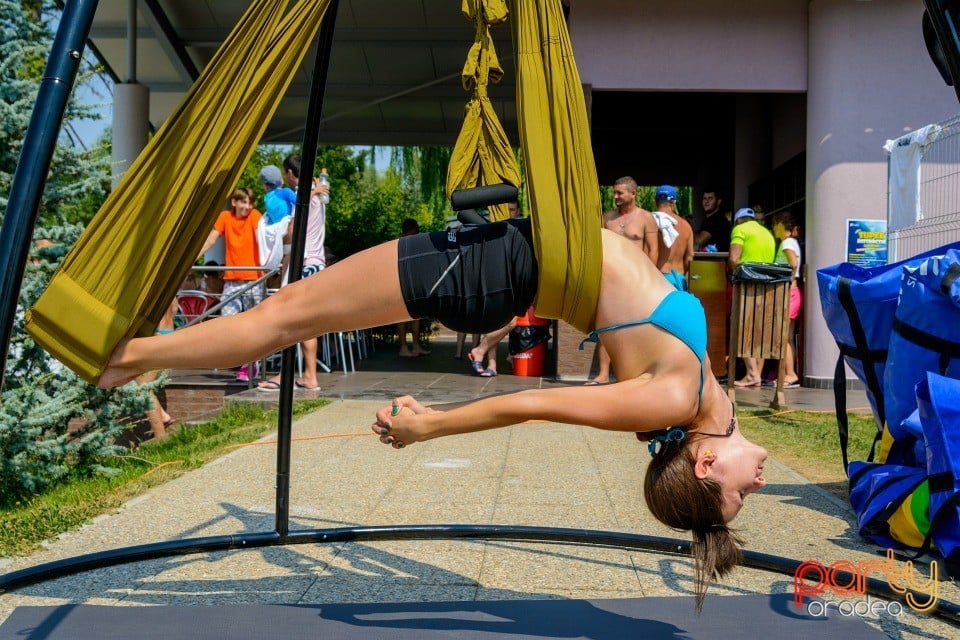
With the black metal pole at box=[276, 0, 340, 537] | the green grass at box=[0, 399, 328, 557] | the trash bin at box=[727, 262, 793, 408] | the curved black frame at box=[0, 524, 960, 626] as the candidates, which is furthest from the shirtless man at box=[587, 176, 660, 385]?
the black metal pole at box=[276, 0, 340, 537]

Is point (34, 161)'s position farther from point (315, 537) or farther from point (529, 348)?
point (529, 348)

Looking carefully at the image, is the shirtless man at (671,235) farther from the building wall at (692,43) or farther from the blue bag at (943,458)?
the blue bag at (943,458)

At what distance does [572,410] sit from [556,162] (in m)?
0.77

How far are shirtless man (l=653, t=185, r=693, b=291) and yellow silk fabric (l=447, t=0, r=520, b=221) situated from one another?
5.44 meters

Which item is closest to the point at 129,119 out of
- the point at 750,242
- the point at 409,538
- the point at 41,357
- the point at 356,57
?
the point at 356,57

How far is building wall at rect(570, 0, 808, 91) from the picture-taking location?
10.1 meters

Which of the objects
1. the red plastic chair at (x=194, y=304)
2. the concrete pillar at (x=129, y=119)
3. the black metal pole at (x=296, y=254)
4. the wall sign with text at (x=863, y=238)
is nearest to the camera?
the black metal pole at (x=296, y=254)

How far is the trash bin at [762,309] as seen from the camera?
310 inches

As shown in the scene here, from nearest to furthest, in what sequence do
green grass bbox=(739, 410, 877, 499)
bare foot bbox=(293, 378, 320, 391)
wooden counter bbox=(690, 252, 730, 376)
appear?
green grass bbox=(739, 410, 877, 499) < bare foot bbox=(293, 378, 320, 391) < wooden counter bbox=(690, 252, 730, 376)

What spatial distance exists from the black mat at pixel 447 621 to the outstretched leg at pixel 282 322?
2.91 ft

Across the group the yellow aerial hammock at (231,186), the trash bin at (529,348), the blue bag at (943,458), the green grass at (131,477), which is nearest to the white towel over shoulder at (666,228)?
the trash bin at (529,348)

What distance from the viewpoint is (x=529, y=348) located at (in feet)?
33.5

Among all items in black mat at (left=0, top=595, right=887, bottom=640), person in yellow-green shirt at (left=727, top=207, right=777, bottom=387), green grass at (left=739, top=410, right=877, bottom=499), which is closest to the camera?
black mat at (left=0, top=595, right=887, bottom=640)

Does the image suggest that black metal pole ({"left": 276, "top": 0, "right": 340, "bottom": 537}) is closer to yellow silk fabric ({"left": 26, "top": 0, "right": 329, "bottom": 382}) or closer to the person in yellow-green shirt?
yellow silk fabric ({"left": 26, "top": 0, "right": 329, "bottom": 382})
